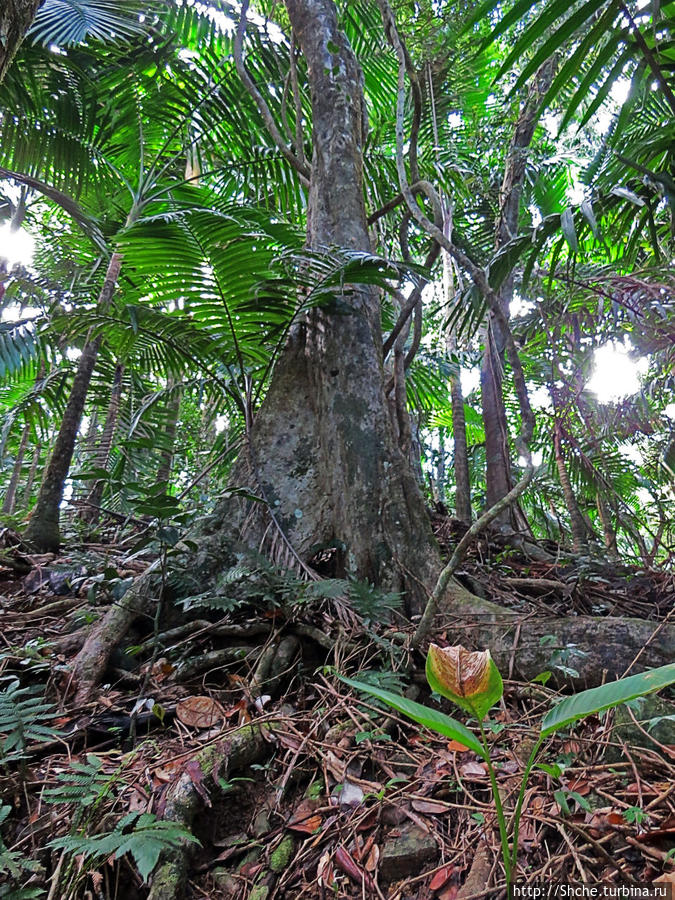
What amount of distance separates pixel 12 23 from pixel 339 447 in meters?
1.71

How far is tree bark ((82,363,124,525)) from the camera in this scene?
3.60 metres

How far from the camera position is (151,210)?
11.3 ft

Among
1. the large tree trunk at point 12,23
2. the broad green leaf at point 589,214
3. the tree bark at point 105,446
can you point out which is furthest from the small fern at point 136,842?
the tree bark at point 105,446

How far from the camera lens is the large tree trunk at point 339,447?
7.13 ft

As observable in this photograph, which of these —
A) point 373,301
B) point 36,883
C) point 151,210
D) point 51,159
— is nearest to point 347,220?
point 373,301

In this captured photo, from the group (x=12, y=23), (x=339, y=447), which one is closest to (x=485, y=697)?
(x=339, y=447)

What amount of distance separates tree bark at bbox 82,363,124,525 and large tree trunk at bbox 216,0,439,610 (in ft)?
4.78

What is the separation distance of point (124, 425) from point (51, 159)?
6.97ft

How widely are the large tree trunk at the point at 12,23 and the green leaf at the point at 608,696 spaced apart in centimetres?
165

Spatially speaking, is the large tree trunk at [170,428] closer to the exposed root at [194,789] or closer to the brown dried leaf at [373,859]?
the exposed root at [194,789]

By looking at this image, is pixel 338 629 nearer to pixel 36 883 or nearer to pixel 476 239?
pixel 36 883

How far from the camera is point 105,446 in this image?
141 inches

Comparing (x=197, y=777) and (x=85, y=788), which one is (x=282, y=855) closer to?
(x=197, y=777)

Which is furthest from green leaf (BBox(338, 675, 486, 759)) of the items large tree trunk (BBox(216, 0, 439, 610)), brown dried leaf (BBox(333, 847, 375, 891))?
large tree trunk (BBox(216, 0, 439, 610))
